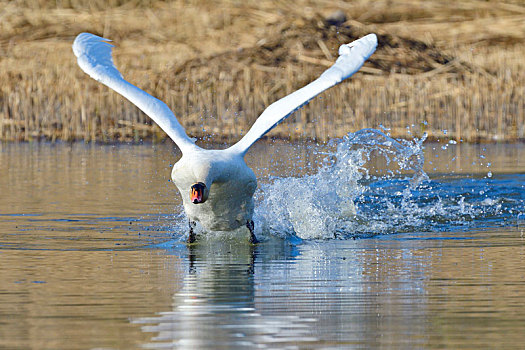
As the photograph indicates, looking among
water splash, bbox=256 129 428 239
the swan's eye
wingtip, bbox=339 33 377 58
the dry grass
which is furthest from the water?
the dry grass

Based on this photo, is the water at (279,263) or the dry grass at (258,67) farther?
the dry grass at (258,67)

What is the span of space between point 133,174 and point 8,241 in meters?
5.75

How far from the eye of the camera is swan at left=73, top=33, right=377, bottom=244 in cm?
904

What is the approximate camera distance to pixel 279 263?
8.58 meters

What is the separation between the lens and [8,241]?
952 cm

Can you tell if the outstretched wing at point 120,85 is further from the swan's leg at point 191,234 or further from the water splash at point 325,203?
the water splash at point 325,203

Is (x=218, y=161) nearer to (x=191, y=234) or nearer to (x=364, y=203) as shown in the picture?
(x=191, y=234)

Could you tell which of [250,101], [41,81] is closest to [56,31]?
[41,81]

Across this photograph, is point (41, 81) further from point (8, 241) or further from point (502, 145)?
point (8, 241)

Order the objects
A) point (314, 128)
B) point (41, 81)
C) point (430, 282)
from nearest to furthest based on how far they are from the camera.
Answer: point (430, 282) < point (314, 128) < point (41, 81)

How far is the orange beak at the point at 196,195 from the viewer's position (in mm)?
8586

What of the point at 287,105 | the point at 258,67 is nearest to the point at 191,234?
the point at 287,105

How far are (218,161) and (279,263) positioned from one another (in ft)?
3.49

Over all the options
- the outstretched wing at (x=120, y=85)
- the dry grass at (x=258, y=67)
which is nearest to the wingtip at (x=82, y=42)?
the outstretched wing at (x=120, y=85)
